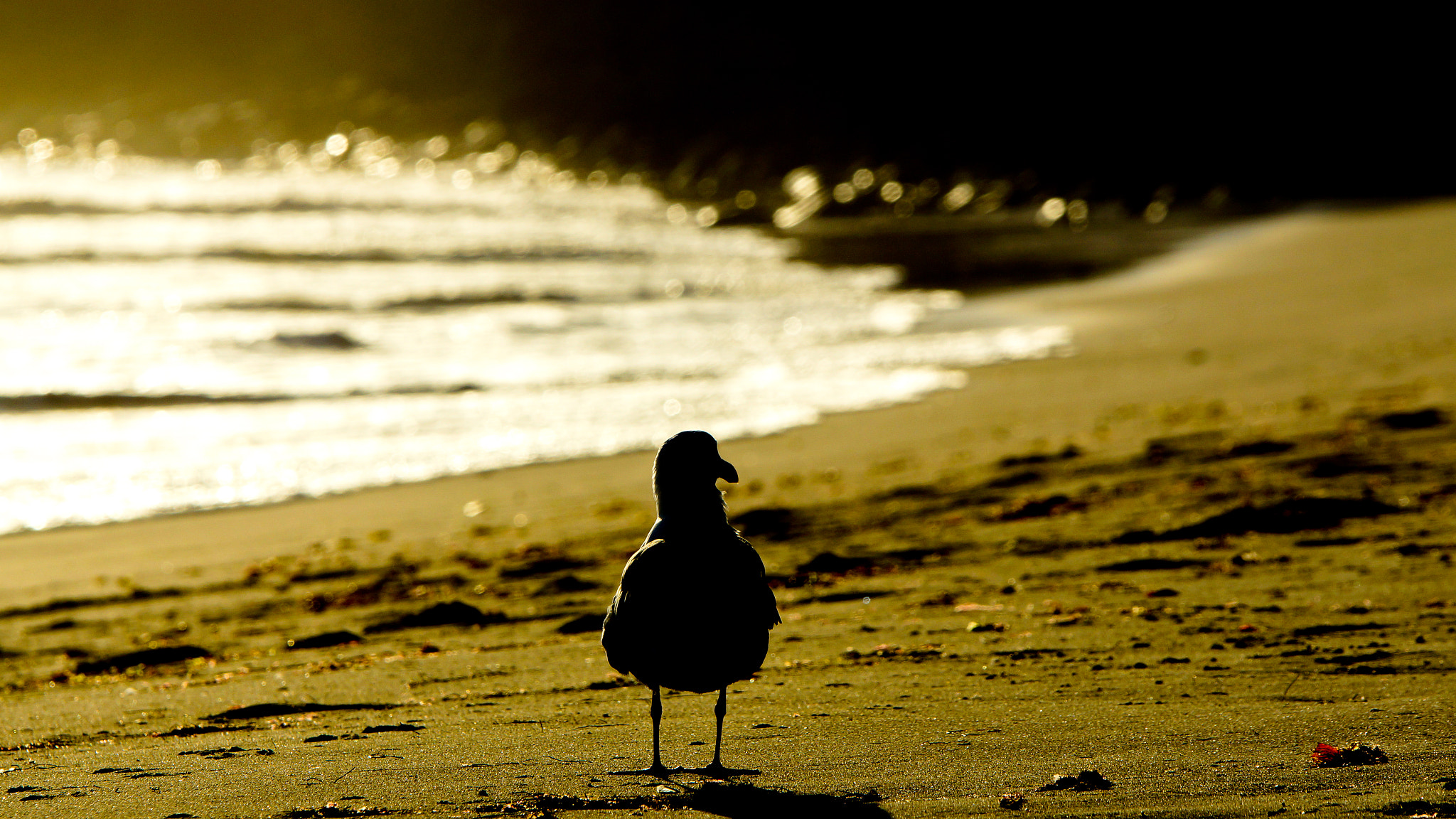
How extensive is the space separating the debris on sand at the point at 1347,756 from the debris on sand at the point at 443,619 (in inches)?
145

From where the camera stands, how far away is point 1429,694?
452 cm

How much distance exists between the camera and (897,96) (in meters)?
38.0

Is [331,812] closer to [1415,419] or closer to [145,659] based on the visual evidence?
[145,659]

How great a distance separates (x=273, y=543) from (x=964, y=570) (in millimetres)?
4336

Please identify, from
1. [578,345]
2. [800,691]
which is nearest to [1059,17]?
[578,345]

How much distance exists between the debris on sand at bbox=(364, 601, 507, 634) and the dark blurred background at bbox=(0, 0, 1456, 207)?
29816 mm

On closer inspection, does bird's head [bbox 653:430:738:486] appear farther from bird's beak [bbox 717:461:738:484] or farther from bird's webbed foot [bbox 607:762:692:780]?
bird's webbed foot [bbox 607:762:692:780]

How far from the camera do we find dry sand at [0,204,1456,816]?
3.93m

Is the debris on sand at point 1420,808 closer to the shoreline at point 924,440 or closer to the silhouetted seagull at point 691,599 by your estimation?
the silhouetted seagull at point 691,599

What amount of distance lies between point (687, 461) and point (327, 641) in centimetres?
299

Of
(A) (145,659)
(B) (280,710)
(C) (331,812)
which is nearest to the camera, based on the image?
(C) (331,812)

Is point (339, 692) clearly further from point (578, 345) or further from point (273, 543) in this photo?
point (578, 345)

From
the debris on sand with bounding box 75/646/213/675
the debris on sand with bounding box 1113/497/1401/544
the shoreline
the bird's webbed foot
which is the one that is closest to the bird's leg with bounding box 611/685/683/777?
the bird's webbed foot

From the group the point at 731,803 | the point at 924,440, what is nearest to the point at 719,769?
the point at 731,803
